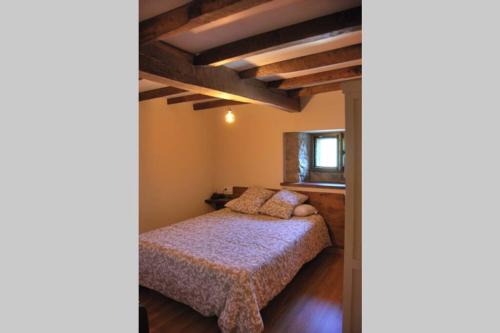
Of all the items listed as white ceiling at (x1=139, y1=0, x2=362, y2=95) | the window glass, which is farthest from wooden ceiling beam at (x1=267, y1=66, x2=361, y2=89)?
the window glass

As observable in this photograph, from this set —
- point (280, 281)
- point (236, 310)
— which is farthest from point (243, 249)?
point (236, 310)

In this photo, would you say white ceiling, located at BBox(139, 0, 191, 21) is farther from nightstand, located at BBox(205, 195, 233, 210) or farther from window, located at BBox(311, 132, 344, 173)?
nightstand, located at BBox(205, 195, 233, 210)

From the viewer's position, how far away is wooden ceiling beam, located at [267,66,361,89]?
114 inches

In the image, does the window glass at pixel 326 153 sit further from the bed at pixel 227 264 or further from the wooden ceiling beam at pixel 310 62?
the wooden ceiling beam at pixel 310 62

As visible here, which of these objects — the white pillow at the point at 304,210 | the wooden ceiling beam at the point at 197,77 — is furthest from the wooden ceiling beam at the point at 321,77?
the white pillow at the point at 304,210

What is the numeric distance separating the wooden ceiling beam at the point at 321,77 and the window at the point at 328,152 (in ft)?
4.23

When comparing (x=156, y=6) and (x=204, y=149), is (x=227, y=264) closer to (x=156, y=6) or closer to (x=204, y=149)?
(x=156, y=6)

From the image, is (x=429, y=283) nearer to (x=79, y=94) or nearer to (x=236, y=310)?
(x=79, y=94)

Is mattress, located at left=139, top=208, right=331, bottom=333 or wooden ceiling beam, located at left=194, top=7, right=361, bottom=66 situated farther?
mattress, located at left=139, top=208, right=331, bottom=333

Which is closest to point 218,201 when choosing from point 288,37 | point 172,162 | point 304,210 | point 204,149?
point 204,149

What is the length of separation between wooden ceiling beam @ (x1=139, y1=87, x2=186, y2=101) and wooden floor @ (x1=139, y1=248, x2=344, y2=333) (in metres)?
2.38

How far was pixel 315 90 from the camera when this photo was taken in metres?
3.72

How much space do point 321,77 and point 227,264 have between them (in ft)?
7.39

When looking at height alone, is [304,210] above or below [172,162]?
below
